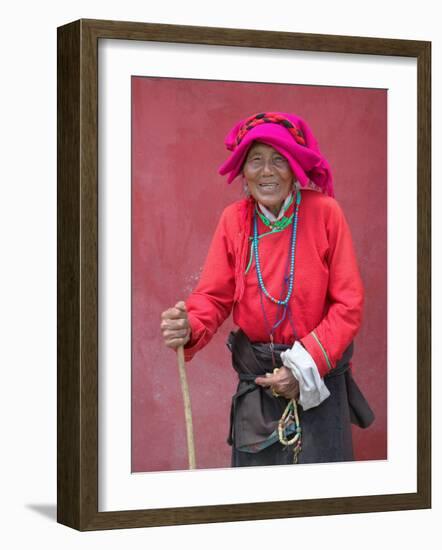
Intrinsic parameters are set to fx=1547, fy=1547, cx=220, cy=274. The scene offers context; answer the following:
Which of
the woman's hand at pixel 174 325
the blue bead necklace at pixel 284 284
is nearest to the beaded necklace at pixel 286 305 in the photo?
the blue bead necklace at pixel 284 284

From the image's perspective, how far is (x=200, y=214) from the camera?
4.13 meters

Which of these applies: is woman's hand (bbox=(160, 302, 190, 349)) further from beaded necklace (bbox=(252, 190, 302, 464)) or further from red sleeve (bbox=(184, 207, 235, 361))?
beaded necklace (bbox=(252, 190, 302, 464))

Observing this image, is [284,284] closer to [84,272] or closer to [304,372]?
[304,372]

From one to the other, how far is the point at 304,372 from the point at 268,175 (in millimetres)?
540

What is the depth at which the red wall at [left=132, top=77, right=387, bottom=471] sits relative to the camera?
4.04 meters

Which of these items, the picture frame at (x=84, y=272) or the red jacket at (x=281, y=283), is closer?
the picture frame at (x=84, y=272)

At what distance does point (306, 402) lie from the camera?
4.21 m

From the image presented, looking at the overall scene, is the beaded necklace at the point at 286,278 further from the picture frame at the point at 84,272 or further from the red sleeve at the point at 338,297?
the picture frame at the point at 84,272

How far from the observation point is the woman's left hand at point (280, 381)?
4172 millimetres

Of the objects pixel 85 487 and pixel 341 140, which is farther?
pixel 341 140

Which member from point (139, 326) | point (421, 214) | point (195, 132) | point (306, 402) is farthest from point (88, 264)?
point (421, 214)

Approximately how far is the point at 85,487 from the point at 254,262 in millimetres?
756

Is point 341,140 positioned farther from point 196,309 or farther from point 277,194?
point 196,309

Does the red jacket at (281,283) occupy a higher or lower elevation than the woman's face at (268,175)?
lower
